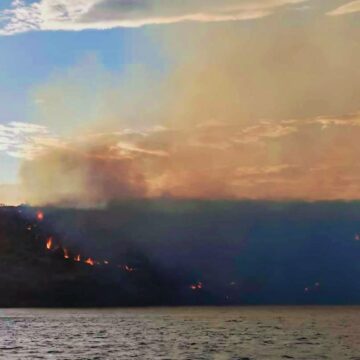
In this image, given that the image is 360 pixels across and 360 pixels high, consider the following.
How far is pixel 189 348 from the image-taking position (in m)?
137

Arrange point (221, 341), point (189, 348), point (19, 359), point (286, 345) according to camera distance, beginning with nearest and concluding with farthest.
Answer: point (19, 359) < point (189, 348) < point (286, 345) < point (221, 341)

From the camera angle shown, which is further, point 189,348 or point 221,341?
point 221,341

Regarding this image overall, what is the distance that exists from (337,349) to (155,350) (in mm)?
38923

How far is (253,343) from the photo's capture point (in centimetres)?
15400

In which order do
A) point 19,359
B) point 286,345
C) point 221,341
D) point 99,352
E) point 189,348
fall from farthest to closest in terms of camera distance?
1. point 221,341
2. point 286,345
3. point 189,348
4. point 99,352
5. point 19,359

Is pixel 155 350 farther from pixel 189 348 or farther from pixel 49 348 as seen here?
pixel 49 348

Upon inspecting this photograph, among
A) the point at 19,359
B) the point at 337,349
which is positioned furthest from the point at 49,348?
the point at 337,349

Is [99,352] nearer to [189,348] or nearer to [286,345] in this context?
[189,348]

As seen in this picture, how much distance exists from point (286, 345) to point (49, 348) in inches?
2097

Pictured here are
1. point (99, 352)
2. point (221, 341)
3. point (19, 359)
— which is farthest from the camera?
point (221, 341)

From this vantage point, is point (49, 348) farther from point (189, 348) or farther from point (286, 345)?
point (286, 345)

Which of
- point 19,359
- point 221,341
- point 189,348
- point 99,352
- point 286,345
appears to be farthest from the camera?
point 221,341

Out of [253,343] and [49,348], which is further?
[253,343]

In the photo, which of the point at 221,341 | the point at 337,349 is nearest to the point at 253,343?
the point at 221,341
